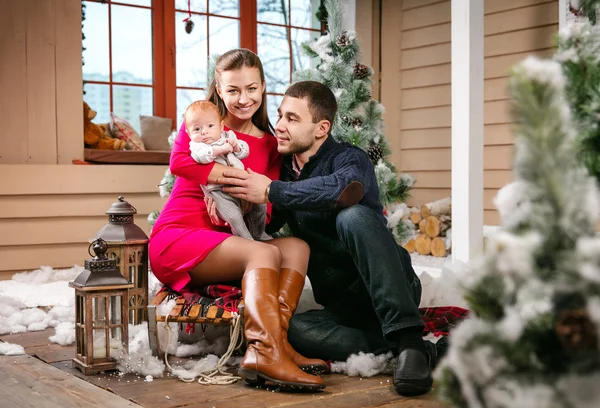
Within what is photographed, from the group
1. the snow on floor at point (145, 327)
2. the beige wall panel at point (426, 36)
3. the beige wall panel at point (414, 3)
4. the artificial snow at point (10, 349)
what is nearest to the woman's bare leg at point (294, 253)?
the snow on floor at point (145, 327)

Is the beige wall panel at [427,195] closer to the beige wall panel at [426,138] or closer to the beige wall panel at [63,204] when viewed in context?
the beige wall panel at [426,138]

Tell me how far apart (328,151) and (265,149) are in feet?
0.89

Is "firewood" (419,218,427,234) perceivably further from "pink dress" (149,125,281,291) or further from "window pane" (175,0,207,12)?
"pink dress" (149,125,281,291)

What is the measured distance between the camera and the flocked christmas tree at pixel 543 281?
2.78 ft

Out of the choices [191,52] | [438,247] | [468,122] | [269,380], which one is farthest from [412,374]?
[191,52]

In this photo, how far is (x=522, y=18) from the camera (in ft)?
17.7

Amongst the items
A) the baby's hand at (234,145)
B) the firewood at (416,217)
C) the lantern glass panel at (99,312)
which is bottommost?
the lantern glass panel at (99,312)

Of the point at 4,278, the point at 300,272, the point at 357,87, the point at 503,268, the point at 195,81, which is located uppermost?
the point at 195,81

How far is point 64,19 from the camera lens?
16.0 ft

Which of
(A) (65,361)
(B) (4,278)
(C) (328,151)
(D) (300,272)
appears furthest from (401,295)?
(B) (4,278)

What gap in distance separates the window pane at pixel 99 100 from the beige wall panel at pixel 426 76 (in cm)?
255

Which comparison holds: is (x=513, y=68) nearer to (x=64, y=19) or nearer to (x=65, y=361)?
(x=65, y=361)

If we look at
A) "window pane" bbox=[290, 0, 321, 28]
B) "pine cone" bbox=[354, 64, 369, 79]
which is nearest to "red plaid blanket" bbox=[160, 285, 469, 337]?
"pine cone" bbox=[354, 64, 369, 79]

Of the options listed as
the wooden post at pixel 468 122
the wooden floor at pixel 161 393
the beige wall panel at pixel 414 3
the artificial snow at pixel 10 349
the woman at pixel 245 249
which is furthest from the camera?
the beige wall panel at pixel 414 3
